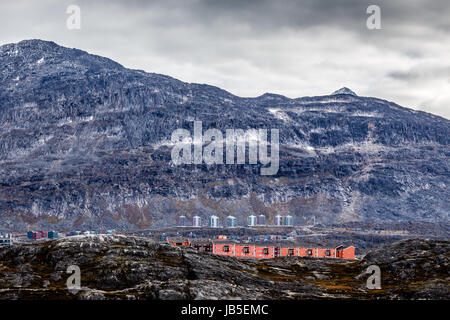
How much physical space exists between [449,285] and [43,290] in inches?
4510
